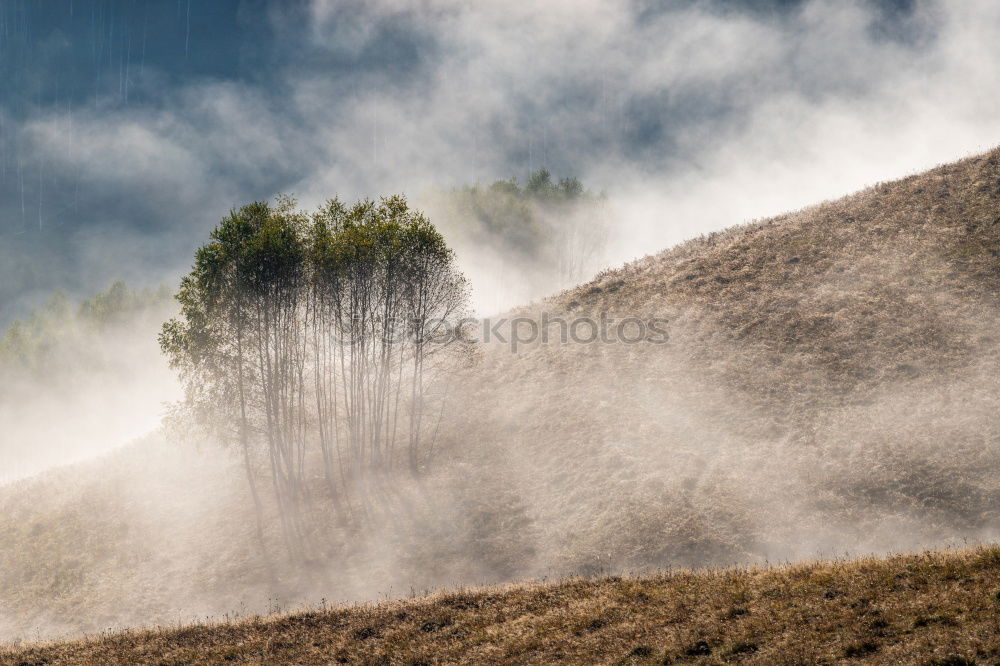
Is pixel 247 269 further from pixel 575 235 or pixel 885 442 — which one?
pixel 575 235

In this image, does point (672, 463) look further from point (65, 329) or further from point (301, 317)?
point (65, 329)

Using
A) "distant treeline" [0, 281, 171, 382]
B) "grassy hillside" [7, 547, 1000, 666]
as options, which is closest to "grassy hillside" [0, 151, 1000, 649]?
"grassy hillside" [7, 547, 1000, 666]

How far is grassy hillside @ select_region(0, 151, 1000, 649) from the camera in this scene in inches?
900

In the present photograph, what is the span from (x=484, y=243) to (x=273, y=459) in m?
56.5

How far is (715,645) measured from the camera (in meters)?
11.6

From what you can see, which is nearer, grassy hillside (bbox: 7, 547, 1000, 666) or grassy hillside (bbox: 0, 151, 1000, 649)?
grassy hillside (bbox: 7, 547, 1000, 666)

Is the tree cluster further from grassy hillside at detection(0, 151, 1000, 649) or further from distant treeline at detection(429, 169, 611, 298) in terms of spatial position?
distant treeline at detection(429, 169, 611, 298)

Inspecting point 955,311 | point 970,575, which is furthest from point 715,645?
point 955,311

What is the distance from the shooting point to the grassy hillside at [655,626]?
10664 millimetres

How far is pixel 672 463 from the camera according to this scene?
27.3m

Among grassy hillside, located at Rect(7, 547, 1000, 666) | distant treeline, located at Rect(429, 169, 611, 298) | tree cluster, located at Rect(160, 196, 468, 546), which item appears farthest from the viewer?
distant treeline, located at Rect(429, 169, 611, 298)

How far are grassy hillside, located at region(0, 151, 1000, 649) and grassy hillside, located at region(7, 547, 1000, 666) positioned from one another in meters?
5.69

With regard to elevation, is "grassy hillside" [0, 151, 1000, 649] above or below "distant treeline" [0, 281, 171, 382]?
below

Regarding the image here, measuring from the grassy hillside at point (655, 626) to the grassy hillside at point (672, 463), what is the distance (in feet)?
18.7
